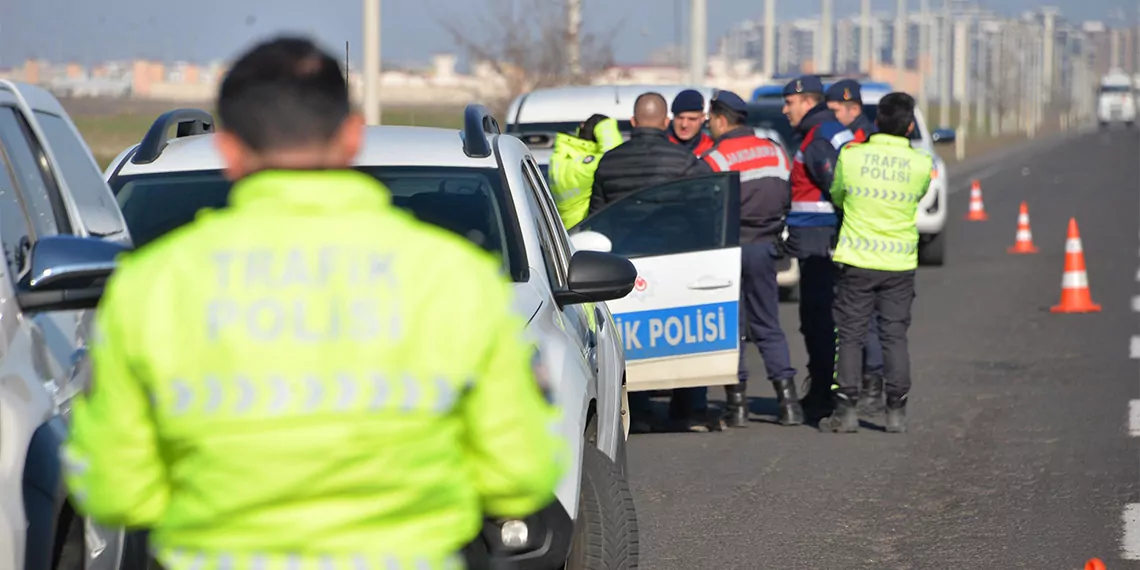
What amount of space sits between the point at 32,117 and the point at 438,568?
8.79 ft

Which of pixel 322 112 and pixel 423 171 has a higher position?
pixel 322 112

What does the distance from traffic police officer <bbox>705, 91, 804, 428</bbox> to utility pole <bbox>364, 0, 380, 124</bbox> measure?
1205 cm

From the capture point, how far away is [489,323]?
2.39m

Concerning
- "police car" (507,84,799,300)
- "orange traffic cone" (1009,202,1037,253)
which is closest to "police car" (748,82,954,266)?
"orange traffic cone" (1009,202,1037,253)

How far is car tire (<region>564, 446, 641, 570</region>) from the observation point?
5.01m

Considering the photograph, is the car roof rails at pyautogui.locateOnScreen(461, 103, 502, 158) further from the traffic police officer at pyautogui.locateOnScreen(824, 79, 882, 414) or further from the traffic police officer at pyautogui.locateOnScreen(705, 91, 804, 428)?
the traffic police officer at pyautogui.locateOnScreen(824, 79, 882, 414)

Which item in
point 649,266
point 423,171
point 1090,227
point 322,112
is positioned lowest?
point 1090,227

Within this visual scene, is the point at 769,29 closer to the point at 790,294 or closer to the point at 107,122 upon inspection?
the point at 107,122

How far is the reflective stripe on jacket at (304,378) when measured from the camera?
232cm

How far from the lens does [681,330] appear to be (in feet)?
27.9

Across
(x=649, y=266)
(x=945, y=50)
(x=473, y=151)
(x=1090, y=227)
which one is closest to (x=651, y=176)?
(x=649, y=266)

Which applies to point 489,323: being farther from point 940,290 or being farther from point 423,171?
point 940,290

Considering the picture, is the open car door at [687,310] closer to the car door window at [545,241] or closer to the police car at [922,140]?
the car door window at [545,241]

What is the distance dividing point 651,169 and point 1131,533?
3270 mm
